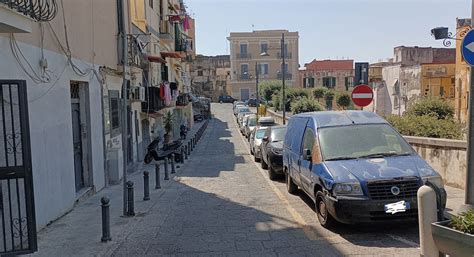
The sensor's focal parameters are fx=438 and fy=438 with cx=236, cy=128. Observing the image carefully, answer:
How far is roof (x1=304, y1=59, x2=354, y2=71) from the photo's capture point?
78.7 metres

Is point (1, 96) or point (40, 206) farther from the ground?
point (1, 96)

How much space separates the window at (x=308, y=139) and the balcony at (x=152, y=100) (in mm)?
12215

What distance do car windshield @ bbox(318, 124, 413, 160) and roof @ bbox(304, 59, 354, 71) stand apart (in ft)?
235

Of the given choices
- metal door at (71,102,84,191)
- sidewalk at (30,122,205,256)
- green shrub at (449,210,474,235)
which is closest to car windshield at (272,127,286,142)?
sidewalk at (30,122,205,256)

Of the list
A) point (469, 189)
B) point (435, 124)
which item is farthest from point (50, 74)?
point (435, 124)

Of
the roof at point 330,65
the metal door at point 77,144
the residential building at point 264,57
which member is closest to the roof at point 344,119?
the metal door at point 77,144

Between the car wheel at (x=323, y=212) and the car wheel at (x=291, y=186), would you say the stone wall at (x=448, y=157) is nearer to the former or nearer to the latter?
the car wheel at (x=291, y=186)

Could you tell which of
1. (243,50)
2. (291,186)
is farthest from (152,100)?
(243,50)

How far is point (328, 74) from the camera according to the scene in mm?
76312

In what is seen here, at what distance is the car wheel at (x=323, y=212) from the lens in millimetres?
7012

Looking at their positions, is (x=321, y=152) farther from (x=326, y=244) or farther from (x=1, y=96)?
(x=1, y=96)

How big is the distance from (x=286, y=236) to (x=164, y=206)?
363 centimetres

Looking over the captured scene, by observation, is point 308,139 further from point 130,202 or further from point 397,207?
point 130,202

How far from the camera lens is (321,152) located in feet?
25.3
